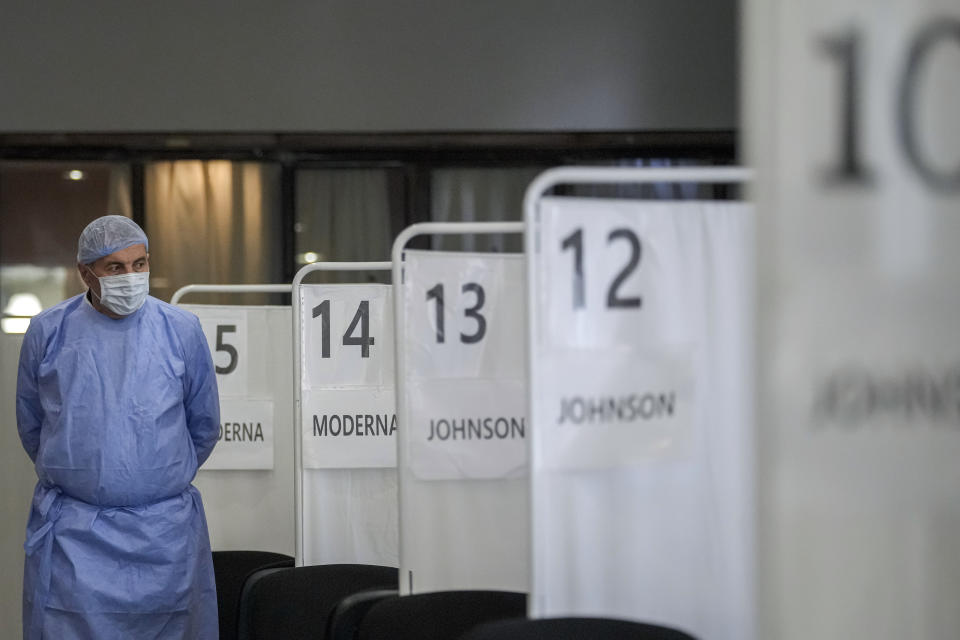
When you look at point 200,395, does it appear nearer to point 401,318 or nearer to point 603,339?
point 401,318

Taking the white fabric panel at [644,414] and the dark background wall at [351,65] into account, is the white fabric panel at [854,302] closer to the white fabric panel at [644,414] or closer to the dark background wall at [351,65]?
the white fabric panel at [644,414]

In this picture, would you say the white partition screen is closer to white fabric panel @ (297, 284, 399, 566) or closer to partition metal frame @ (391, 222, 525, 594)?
white fabric panel @ (297, 284, 399, 566)

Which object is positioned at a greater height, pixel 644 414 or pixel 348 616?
pixel 644 414

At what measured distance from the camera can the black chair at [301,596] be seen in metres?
2.71

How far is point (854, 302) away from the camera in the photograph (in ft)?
3.33

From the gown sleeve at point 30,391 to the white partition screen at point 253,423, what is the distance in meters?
0.70

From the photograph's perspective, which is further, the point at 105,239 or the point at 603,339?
the point at 105,239

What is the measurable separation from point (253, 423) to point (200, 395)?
63 cm

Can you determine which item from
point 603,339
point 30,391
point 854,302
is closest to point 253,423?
point 30,391

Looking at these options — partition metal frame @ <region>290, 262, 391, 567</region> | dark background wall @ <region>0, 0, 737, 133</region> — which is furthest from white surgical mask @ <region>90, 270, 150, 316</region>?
dark background wall @ <region>0, 0, 737, 133</region>

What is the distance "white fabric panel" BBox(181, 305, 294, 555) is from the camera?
3691 millimetres

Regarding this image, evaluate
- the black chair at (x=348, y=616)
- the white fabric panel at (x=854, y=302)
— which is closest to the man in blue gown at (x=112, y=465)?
the black chair at (x=348, y=616)

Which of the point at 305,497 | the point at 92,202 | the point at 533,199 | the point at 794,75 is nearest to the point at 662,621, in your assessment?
the point at 533,199

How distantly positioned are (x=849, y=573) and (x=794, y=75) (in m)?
0.43
